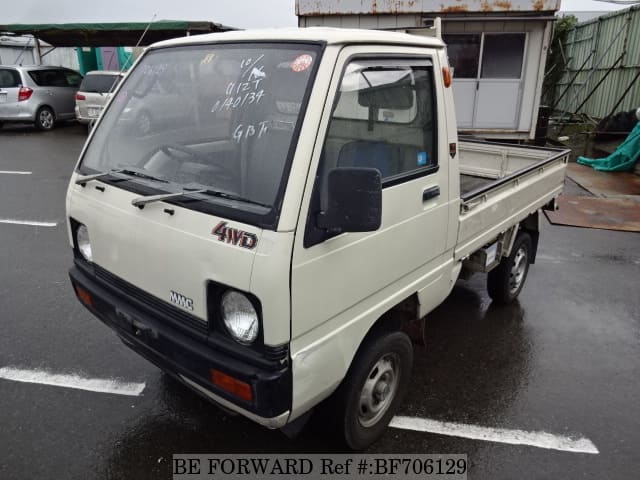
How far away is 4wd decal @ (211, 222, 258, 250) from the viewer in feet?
6.13

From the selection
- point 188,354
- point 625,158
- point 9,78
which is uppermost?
point 9,78

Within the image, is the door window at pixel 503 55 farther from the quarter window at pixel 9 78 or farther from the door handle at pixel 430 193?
the quarter window at pixel 9 78

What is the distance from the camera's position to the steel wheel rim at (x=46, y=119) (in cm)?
1414

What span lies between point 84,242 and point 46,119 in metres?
13.8

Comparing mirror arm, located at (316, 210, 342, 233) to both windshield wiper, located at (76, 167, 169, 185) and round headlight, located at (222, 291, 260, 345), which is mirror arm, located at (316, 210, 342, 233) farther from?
windshield wiper, located at (76, 167, 169, 185)

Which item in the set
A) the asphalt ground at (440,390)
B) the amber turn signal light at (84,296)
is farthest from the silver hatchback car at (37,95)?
the amber turn signal light at (84,296)

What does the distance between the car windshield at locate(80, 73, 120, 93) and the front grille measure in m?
12.3

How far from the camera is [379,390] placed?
106 inches

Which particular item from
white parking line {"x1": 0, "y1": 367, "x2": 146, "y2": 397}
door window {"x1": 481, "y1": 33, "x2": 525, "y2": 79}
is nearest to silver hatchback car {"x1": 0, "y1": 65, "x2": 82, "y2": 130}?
door window {"x1": 481, "y1": 33, "x2": 525, "y2": 79}

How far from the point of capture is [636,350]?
3.78 meters

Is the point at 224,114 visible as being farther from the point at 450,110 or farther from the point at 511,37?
the point at 511,37

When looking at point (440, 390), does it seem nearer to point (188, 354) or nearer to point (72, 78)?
point (188, 354)

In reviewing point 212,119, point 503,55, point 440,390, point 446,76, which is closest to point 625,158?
point 503,55

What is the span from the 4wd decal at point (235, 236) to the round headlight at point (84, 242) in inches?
44.7
